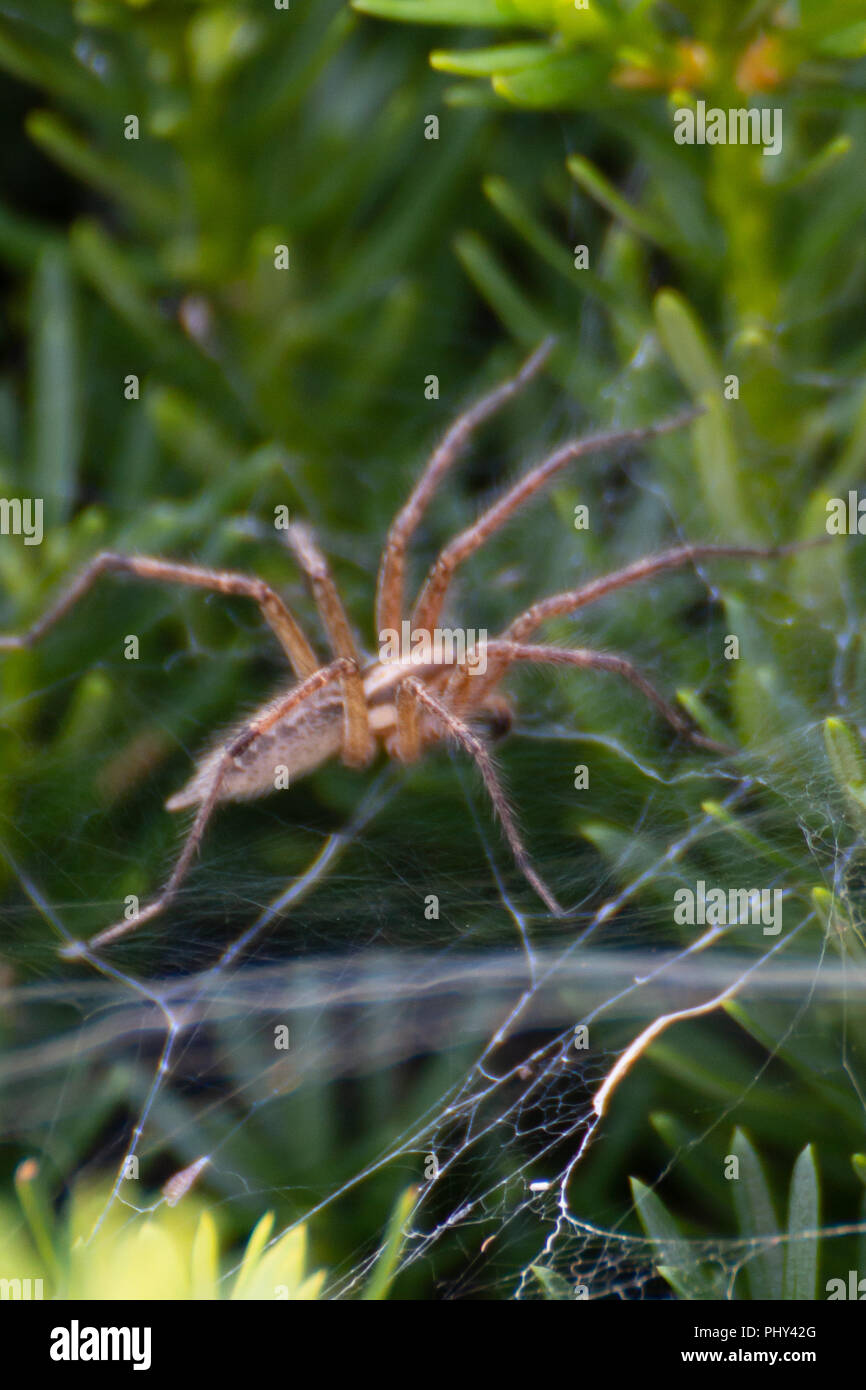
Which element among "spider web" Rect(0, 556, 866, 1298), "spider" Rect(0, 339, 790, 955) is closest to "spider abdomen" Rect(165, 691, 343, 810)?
"spider" Rect(0, 339, 790, 955)

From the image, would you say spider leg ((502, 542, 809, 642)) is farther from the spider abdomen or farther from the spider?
the spider abdomen

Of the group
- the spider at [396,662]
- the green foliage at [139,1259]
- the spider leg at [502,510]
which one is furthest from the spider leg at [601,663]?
the green foliage at [139,1259]

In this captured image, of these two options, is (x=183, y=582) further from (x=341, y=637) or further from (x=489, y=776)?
(x=489, y=776)

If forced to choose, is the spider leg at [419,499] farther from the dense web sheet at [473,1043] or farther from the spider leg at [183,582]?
the dense web sheet at [473,1043]

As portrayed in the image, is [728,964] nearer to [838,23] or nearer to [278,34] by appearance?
[838,23]

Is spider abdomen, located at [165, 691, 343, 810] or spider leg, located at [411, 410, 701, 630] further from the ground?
spider leg, located at [411, 410, 701, 630]

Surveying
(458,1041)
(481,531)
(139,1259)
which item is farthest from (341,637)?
(139,1259)

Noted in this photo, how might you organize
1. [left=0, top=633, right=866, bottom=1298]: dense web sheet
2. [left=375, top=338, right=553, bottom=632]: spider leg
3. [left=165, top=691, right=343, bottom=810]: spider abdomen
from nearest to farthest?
[left=0, top=633, right=866, bottom=1298]: dense web sheet → [left=165, top=691, right=343, bottom=810]: spider abdomen → [left=375, top=338, right=553, bottom=632]: spider leg
